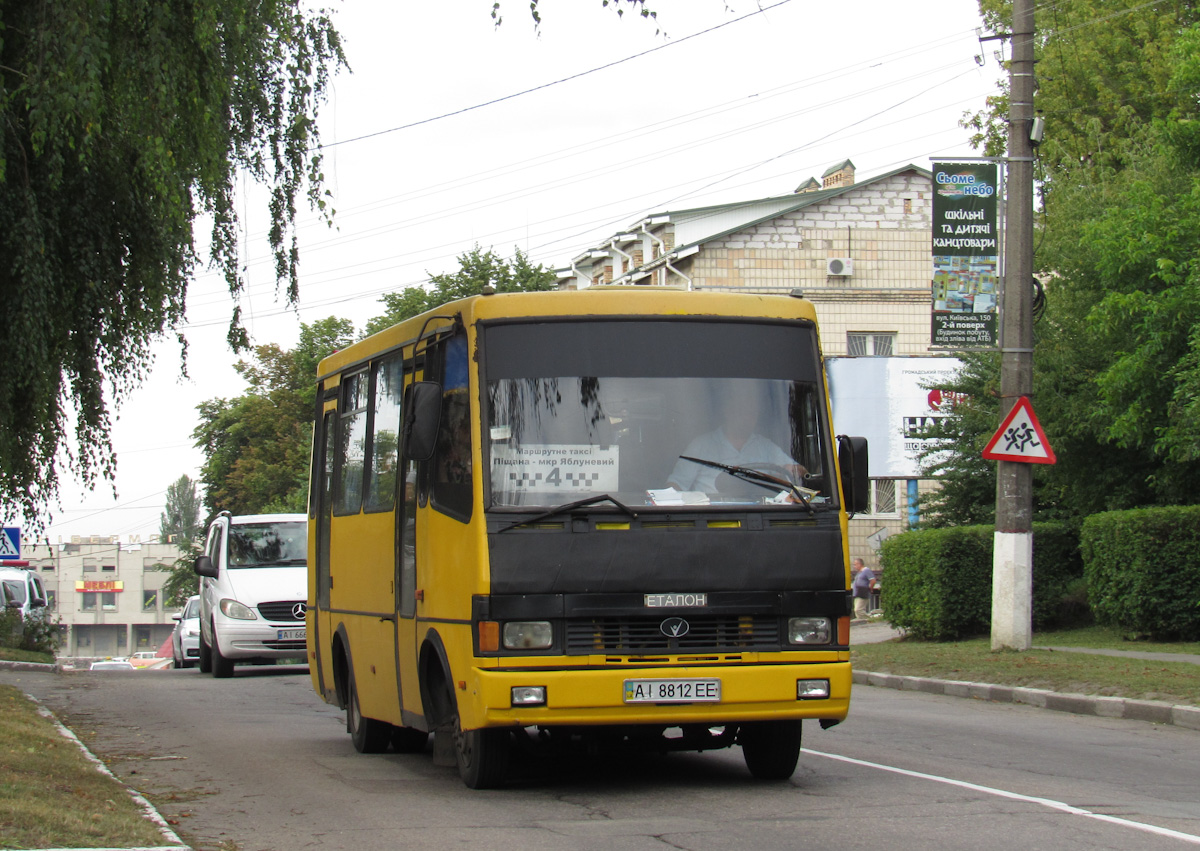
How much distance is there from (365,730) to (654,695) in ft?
12.6

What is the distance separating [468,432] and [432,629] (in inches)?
50.1

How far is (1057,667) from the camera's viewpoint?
17.4 metres

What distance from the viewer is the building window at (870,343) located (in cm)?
4566

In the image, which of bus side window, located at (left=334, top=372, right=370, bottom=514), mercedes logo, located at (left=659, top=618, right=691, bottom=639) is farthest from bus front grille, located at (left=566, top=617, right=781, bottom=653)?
bus side window, located at (left=334, top=372, right=370, bottom=514)

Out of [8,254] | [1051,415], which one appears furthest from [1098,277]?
[8,254]

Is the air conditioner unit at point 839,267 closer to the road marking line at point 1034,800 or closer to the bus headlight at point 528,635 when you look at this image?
the road marking line at point 1034,800

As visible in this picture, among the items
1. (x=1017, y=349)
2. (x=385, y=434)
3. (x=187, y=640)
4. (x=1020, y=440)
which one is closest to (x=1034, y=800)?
(x=385, y=434)

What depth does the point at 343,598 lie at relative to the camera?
474 inches

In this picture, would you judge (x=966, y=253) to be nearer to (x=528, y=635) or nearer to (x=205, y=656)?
(x=528, y=635)

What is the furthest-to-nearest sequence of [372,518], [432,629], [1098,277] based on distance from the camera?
[1098,277], [372,518], [432,629]

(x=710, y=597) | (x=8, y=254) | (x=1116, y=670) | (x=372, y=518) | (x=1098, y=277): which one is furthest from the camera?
(x=1098, y=277)

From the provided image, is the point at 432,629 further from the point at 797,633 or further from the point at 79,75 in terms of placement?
the point at 79,75

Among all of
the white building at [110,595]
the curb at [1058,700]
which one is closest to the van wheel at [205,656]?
the curb at [1058,700]

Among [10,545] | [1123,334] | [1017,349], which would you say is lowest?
[10,545]
